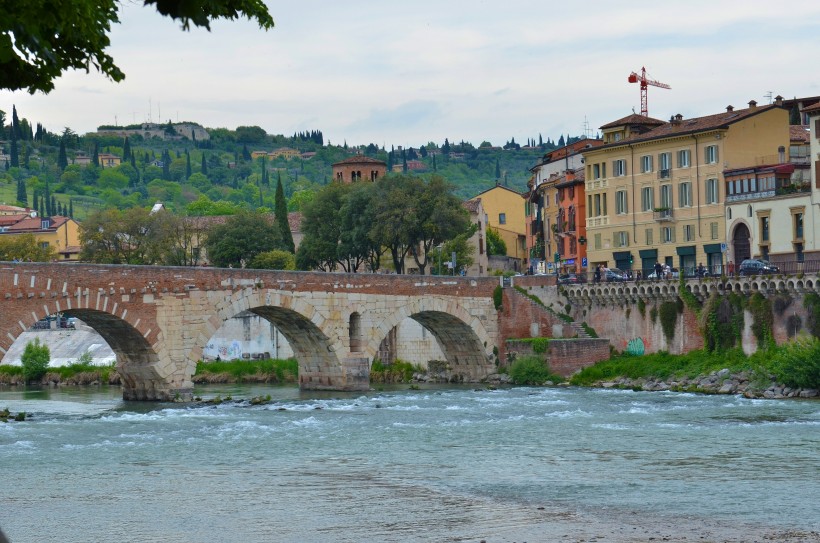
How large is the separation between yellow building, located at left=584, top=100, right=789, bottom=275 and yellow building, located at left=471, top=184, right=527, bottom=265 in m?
39.8

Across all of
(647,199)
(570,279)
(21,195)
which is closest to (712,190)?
(647,199)

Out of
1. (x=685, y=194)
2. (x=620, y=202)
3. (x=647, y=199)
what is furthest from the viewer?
(x=620, y=202)

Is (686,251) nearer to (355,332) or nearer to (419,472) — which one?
(355,332)

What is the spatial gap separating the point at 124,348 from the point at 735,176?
30.2 meters

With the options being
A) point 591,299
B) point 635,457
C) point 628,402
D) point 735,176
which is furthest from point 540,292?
point 635,457

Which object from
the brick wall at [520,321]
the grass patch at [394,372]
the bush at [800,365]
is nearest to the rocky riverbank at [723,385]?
the bush at [800,365]

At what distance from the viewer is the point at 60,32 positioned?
1182 cm

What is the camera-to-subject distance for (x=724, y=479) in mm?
29125

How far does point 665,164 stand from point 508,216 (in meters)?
47.2

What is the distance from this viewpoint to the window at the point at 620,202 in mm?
71250

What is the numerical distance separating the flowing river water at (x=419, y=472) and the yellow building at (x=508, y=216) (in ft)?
208

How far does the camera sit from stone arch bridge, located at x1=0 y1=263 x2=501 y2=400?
157 ft

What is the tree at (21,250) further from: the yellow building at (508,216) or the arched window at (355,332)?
the arched window at (355,332)

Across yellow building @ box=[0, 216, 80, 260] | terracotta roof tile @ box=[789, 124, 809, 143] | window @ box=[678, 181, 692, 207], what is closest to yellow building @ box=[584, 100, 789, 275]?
window @ box=[678, 181, 692, 207]
